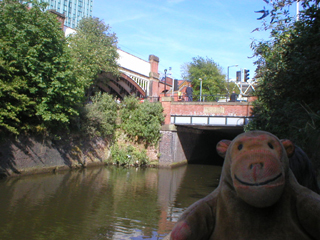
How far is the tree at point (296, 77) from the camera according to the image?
1074 centimetres

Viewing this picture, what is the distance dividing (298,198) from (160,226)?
8.69 meters

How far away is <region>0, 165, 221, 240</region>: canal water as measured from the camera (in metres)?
9.56

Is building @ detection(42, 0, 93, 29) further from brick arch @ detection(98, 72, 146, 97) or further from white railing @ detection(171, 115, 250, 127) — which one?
white railing @ detection(171, 115, 250, 127)

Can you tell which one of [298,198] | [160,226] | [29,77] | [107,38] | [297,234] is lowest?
[160,226]

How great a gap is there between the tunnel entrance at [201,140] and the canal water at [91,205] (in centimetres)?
1173

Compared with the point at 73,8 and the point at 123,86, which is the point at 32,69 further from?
the point at 73,8

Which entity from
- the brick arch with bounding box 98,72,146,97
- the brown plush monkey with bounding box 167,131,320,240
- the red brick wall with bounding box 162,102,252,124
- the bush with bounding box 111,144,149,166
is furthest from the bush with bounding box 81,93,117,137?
the brown plush monkey with bounding box 167,131,320,240

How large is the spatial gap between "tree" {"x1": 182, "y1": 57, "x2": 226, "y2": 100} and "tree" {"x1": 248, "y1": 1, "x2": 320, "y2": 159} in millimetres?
34336

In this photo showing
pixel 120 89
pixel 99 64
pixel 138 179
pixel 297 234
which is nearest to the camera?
pixel 297 234

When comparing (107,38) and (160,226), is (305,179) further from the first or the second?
(107,38)

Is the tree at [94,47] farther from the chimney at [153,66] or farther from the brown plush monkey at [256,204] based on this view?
the brown plush monkey at [256,204]

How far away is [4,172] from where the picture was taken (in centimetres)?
1783

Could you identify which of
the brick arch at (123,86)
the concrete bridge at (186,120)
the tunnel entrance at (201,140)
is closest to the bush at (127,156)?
the concrete bridge at (186,120)

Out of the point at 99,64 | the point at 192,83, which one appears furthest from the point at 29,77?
the point at 192,83
